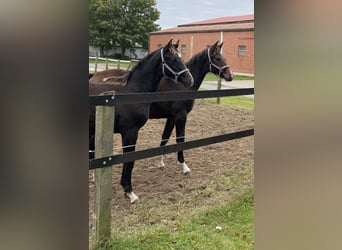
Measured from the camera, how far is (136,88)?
2225 mm

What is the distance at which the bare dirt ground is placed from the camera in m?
2.04

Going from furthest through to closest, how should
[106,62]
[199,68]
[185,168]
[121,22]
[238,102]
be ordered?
[238,102] → [199,68] → [185,168] → [106,62] → [121,22]

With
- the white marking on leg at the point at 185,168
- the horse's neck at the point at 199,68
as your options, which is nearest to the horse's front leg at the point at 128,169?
the white marking on leg at the point at 185,168

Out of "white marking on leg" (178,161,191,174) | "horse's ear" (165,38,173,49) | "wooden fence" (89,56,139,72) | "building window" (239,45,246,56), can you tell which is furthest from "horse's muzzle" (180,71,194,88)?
"white marking on leg" (178,161,191,174)

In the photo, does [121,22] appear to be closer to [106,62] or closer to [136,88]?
→ [106,62]

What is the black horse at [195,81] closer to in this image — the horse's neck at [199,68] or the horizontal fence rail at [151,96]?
the horse's neck at [199,68]

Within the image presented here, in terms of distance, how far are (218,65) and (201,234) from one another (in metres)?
1.52

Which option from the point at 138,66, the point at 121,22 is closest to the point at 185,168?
the point at 138,66

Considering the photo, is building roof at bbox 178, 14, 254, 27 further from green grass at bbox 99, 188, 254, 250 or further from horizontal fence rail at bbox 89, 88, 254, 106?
green grass at bbox 99, 188, 254, 250

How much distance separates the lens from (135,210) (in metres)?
2.04

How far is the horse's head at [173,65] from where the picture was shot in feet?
7.41
